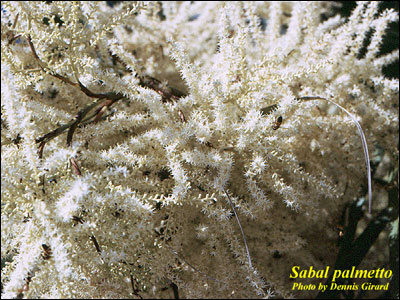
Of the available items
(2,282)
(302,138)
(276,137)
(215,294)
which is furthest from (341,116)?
(2,282)

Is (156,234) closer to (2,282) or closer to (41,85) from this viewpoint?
(2,282)
